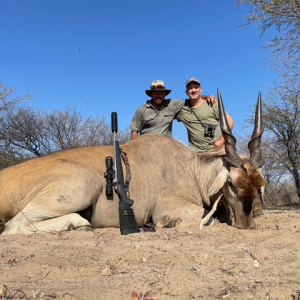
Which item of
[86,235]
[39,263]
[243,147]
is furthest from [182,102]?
[243,147]

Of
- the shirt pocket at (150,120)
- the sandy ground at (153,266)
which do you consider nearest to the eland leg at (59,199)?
the sandy ground at (153,266)

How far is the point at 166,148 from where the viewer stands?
447cm

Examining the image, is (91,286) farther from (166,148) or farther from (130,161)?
(166,148)

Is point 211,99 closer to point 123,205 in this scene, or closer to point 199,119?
point 199,119

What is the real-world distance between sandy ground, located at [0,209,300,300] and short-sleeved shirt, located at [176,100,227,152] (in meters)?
2.55

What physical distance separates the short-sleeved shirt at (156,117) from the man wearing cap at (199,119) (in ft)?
0.64

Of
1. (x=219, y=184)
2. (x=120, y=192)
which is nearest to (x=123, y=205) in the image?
(x=120, y=192)

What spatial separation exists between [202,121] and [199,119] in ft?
0.20

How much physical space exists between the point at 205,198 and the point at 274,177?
11439mm

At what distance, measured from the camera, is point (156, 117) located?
17.6ft

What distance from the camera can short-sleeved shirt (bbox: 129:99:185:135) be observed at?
536cm

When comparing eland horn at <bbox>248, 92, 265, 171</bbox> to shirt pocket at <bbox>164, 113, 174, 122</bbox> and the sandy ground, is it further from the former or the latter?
shirt pocket at <bbox>164, 113, 174, 122</bbox>

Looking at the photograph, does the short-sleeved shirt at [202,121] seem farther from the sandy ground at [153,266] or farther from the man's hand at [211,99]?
the sandy ground at [153,266]

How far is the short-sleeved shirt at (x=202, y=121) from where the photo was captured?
5.27 meters
